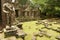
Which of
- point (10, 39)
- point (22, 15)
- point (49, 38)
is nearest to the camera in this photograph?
point (10, 39)

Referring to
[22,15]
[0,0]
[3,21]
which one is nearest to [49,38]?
[3,21]

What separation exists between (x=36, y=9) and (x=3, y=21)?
8.14 meters

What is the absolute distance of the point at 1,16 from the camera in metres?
11.3

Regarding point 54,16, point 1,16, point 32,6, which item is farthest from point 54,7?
point 1,16

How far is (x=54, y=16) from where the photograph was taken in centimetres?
1689

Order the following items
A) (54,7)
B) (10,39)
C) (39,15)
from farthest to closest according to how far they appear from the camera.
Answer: (39,15) < (54,7) < (10,39)

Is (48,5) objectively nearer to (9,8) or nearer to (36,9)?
(36,9)

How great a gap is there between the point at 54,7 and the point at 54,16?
2.45m

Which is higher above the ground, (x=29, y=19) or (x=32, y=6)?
(x=32, y=6)

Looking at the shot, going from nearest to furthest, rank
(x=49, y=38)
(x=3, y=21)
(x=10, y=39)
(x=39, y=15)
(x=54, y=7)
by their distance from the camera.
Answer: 1. (x=10, y=39)
2. (x=49, y=38)
3. (x=3, y=21)
4. (x=54, y=7)
5. (x=39, y=15)

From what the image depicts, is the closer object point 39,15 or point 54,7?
point 54,7

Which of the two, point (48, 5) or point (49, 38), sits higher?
point (48, 5)

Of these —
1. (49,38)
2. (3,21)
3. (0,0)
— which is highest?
(0,0)

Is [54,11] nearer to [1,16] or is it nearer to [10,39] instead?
[1,16]
